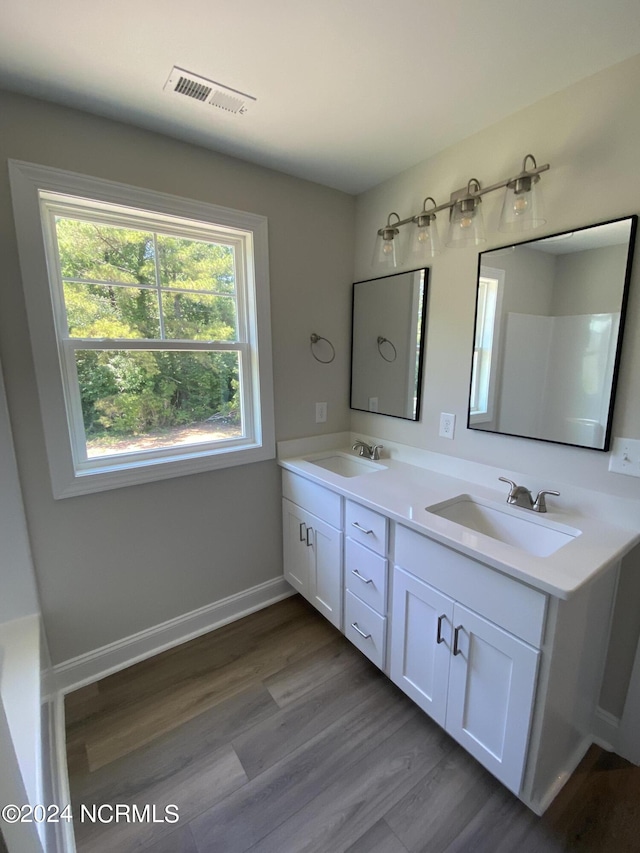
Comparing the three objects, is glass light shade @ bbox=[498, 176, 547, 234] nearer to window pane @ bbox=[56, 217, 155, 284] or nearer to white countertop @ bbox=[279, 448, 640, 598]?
white countertop @ bbox=[279, 448, 640, 598]

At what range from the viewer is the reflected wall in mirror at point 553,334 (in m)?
1.35

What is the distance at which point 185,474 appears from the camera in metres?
1.95

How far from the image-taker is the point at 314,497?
1993 millimetres

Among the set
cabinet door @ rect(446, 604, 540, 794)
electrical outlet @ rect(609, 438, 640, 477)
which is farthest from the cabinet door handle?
electrical outlet @ rect(609, 438, 640, 477)

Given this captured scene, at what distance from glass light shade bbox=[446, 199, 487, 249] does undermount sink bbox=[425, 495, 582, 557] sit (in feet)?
3.67

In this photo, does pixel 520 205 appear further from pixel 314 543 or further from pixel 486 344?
pixel 314 543

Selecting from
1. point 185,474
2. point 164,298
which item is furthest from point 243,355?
point 185,474

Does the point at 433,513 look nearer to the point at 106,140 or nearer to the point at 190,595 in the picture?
the point at 190,595

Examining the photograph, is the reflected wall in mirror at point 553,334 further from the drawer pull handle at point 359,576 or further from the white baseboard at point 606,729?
the white baseboard at point 606,729

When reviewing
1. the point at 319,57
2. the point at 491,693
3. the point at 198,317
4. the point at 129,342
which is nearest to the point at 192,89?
the point at 319,57

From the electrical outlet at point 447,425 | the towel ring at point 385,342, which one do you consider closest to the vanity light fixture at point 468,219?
the towel ring at point 385,342

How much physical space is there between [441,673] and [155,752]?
3.84 feet

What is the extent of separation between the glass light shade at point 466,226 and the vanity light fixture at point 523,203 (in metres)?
0.15

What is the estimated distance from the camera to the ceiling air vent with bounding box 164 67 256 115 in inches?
53.4
